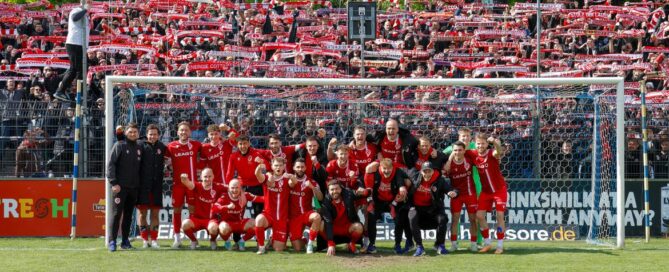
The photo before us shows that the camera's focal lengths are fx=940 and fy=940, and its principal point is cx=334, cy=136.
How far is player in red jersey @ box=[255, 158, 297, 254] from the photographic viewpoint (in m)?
11.6

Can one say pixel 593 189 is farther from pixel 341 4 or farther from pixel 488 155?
pixel 341 4

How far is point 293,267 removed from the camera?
10.2 metres

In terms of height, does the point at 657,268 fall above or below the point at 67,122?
below

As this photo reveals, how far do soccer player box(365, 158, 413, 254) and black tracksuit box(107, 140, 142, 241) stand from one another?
2.90 meters

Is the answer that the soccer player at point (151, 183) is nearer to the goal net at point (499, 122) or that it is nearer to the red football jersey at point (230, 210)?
the red football jersey at point (230, 210)

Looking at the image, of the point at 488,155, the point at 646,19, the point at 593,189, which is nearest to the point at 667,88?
the point at 646,19

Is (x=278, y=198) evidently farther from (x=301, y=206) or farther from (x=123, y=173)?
(x=123, y=173)

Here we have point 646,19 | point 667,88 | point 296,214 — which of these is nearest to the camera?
point 296,214

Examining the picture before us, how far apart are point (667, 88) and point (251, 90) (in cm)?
999

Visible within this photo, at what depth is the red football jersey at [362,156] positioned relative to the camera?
1191 centimetres

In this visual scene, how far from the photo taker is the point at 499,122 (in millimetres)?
13750

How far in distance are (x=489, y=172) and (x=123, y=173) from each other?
15.1 feet

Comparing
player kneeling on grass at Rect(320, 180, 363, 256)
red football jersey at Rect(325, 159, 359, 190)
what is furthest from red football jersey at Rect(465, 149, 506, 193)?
player kneeling on grass at Rect(320, 180, 363, 256)

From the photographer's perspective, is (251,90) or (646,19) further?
(646,19)
